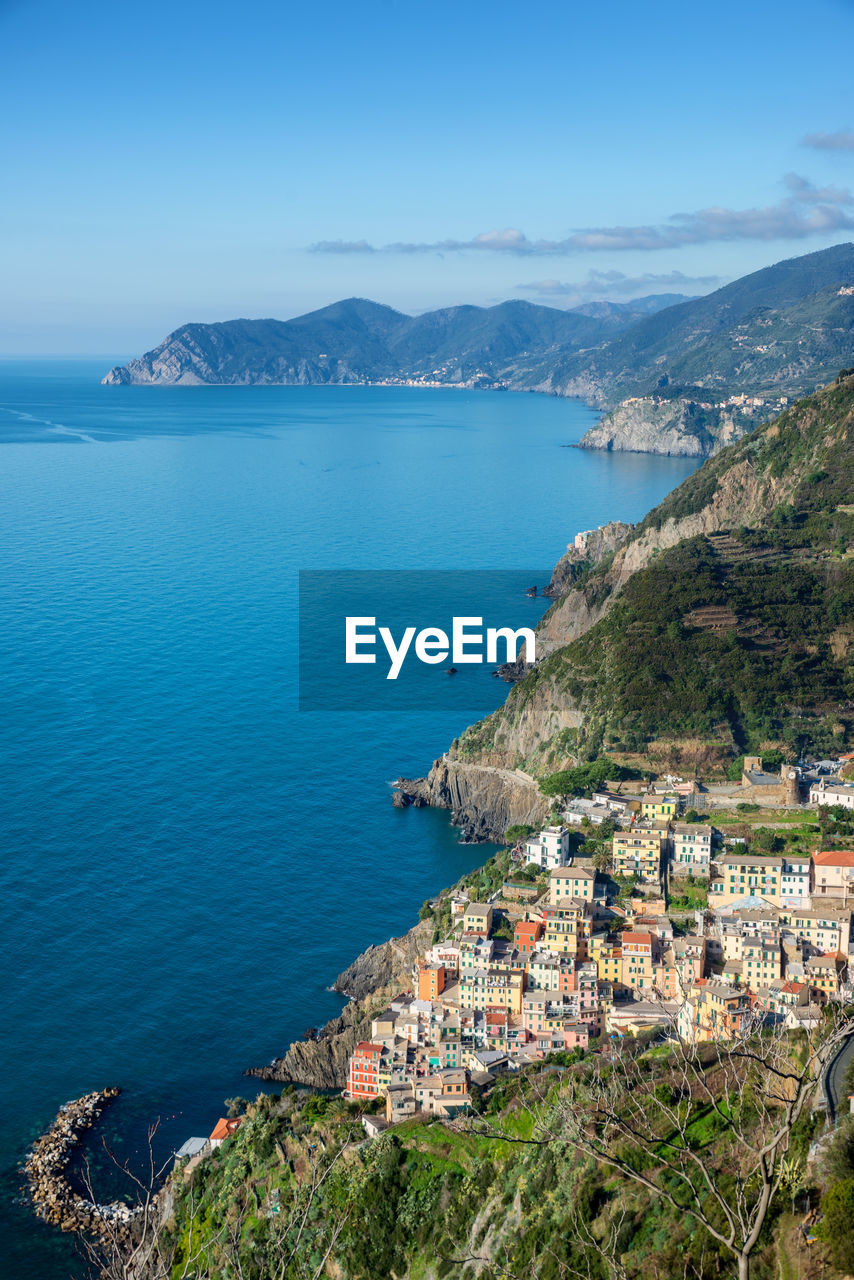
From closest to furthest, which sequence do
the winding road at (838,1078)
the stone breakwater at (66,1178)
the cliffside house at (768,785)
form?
the winding road at (838,1078) < the stone breakwater at (66,1178) < the cliffside house at (768,785)

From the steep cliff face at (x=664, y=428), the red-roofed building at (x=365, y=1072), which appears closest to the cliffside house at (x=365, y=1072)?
the red-roofed building at (x=365, y=1072)

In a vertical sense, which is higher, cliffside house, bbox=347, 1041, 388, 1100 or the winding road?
the winding road

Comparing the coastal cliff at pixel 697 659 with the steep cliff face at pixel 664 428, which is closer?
the coastal cliff at pixel 697 659

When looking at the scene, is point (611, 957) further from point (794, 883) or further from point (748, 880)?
point (794, 883)

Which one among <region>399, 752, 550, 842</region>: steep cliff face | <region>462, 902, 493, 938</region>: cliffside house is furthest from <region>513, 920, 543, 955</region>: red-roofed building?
<region>399, 752, 550, 842</region>: steep cliff face

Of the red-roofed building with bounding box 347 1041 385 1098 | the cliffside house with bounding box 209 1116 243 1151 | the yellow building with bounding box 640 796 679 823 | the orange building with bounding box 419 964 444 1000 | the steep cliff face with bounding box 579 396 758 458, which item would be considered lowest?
the cliffside house with bounding box 209 1116 243 1151

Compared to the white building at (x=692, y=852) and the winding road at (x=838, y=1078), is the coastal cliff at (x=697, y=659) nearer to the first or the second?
the white building at (x=692, y=852)

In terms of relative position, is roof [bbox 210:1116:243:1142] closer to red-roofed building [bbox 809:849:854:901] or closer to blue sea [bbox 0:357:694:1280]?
blue sea [bbox 0:357:694:1280]
